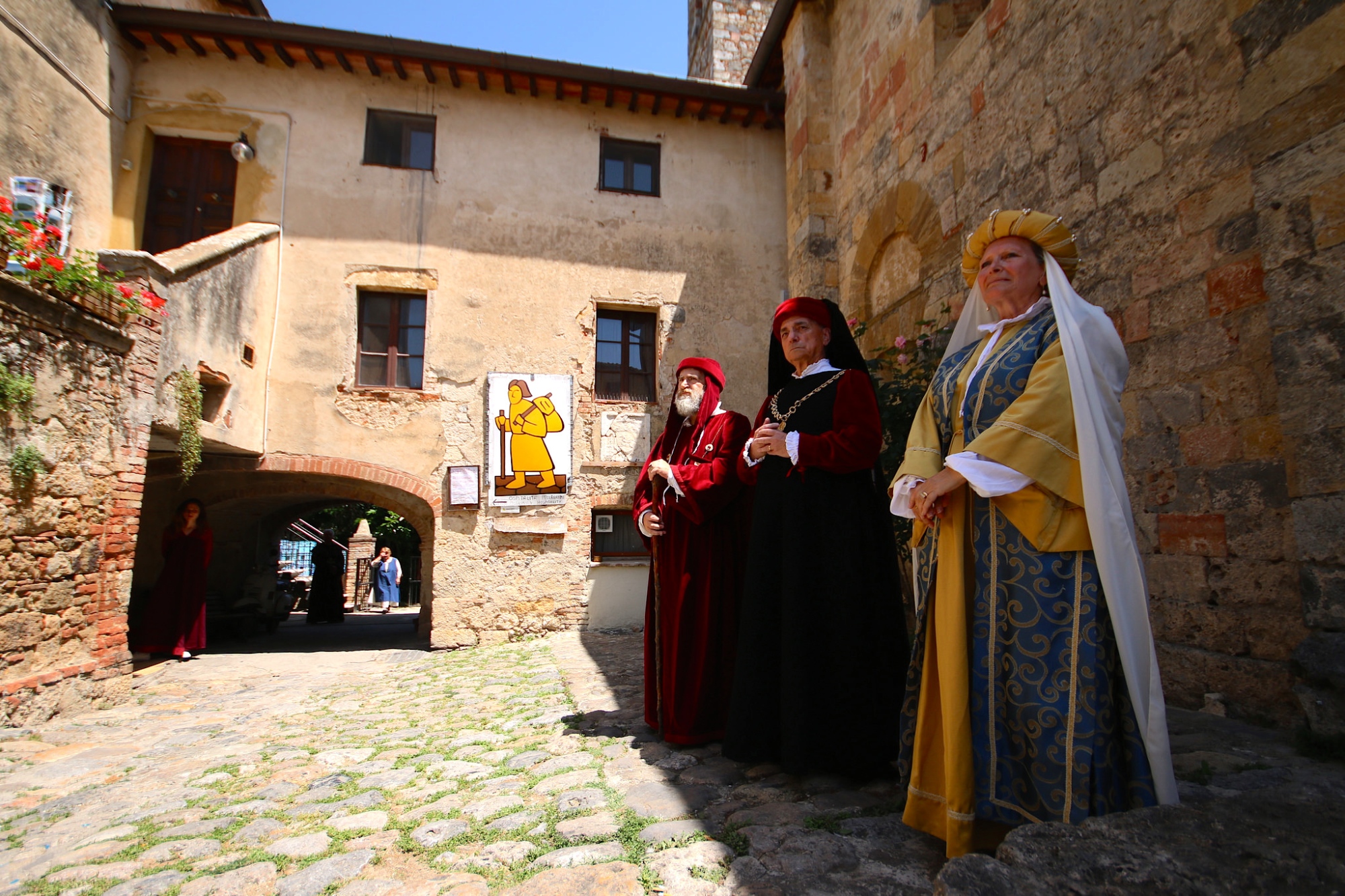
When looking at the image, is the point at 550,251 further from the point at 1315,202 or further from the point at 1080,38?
the point at 1315,202

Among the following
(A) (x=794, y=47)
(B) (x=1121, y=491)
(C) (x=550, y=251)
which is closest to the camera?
(B) (x=1121, y=491)

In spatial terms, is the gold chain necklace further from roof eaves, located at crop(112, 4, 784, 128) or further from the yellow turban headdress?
roof eaves, located at crop(112, 4, 784, 128)

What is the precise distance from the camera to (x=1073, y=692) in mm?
1788

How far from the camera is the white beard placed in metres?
3.85

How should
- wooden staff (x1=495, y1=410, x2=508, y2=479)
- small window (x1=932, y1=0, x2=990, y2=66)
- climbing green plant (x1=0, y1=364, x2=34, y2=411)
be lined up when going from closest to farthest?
1. climbing green plant (x1=0, y1=364, x2=34, y2=411)
2. small window (x1=932, y1=0, x2=990, y2=66)
3. wooden staff (x1=495, y1=410, x2=508, y2=479)

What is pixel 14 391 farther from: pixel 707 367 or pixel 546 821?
pixel 546 821

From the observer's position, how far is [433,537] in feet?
28.2

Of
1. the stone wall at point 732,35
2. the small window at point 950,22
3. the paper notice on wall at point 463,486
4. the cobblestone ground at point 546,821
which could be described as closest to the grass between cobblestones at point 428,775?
the cobblestone ground at point 546,821

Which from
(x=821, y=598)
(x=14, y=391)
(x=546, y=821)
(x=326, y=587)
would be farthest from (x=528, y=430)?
(x=326, y=587)

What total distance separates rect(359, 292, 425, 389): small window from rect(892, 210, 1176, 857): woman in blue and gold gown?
7.75 meters

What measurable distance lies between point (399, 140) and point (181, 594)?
611 cm

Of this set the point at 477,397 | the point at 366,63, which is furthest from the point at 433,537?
the point at 366,63

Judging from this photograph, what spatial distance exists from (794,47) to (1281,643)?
7.98 meters

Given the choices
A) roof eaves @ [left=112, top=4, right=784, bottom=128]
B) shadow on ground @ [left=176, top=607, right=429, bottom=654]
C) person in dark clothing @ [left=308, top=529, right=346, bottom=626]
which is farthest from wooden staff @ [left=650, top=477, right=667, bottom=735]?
person in dark clothing @ [left=308, top=529, right=346, bottom=626]
